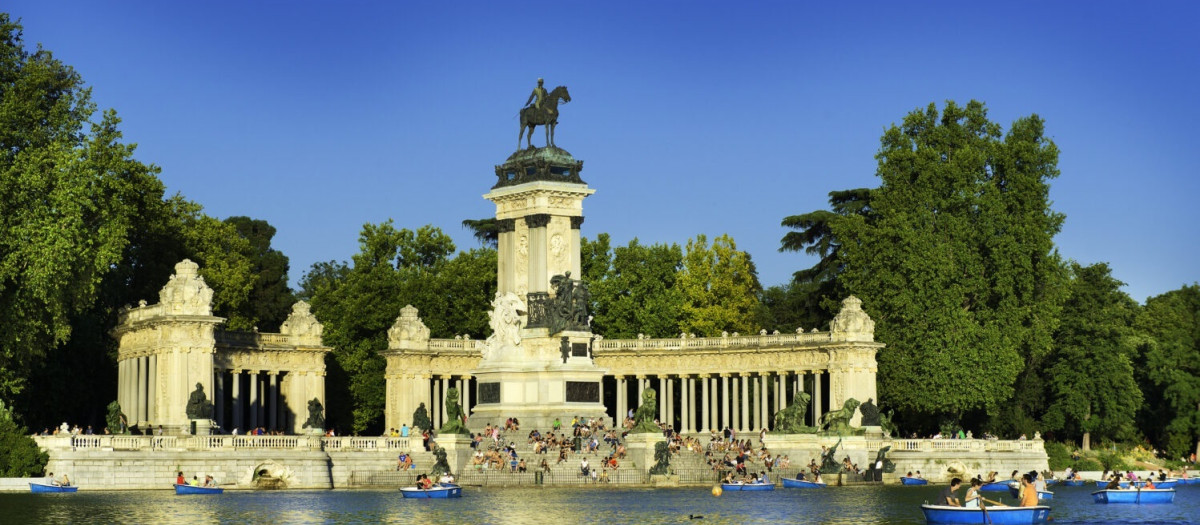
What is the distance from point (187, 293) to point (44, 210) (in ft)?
24.3

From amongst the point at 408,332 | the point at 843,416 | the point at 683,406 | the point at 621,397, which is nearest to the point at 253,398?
the point at 408,332

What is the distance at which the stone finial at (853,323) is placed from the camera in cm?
8600

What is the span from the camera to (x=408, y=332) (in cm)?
9062

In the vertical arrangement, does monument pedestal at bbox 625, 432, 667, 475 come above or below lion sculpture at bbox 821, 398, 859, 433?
below

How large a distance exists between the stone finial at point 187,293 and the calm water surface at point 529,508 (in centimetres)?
1148

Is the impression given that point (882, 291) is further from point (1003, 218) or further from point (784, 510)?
point (784, 510)

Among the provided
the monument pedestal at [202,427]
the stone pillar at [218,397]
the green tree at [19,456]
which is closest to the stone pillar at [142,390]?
the stone pillar at [218,397]

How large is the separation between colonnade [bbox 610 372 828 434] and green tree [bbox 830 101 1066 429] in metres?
4.67

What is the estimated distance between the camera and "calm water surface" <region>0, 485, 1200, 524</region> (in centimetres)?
5299

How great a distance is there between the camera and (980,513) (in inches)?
1965

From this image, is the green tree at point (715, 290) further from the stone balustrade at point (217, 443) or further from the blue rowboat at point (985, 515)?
the blue rowboat at point (985, 515)

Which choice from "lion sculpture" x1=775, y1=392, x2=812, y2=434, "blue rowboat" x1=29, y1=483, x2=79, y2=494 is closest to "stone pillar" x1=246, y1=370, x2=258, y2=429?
"blue rowboat" x1=29, y1=483, x2=79, y2=494

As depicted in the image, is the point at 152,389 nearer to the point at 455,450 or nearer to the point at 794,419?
the point at 455,450

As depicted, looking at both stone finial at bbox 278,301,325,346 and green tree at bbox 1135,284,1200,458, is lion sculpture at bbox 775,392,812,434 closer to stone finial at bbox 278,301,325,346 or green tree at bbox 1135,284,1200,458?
stone finial at bbox 278,301,325,346
